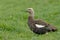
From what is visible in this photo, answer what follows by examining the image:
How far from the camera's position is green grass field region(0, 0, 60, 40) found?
1134 cm

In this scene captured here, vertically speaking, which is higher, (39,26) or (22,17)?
(39,26)

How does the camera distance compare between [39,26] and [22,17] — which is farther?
[22,17]

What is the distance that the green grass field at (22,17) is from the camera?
11.3m

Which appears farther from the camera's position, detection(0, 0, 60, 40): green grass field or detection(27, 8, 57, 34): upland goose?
detection(27, 8, 57, 34): upland goose

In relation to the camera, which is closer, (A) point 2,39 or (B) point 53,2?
(A) point 2,39

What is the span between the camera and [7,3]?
2003 centimetres

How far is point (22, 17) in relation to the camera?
15445mm

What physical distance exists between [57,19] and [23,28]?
2156 mm

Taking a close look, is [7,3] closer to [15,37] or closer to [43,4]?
[43,4]

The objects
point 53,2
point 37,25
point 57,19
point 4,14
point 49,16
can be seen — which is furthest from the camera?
point 53,2

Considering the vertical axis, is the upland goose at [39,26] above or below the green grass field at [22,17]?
above

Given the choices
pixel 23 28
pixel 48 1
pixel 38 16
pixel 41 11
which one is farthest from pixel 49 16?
pixel 48 1

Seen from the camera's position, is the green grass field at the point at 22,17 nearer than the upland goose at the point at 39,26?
Yes

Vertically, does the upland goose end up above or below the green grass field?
above
